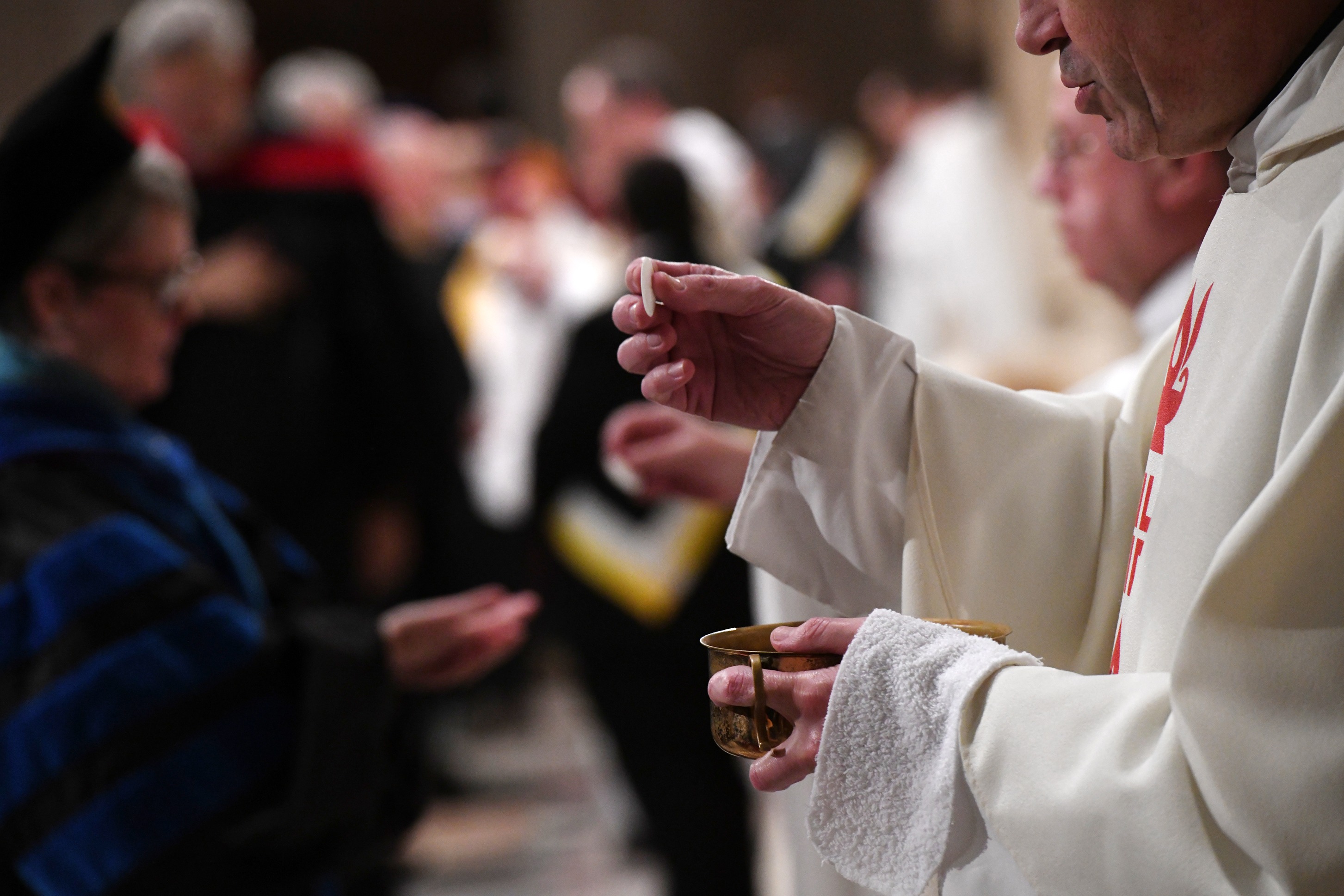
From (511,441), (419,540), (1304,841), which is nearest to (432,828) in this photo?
(419,540)

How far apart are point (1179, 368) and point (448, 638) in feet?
4.98

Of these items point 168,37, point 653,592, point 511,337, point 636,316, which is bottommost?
point 653,592

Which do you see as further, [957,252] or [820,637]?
[957,252]

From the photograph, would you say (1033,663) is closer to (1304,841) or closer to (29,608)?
(1304,841)

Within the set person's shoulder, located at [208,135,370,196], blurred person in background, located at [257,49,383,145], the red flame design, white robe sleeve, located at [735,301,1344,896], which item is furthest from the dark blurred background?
white robe sleeve, located at [735,301,1344,896]

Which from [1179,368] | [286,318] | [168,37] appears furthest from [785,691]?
[168,37]

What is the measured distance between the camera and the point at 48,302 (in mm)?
2469

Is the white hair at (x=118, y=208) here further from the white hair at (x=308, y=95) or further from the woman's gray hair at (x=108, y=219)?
the white hair at (x=308, y=95)

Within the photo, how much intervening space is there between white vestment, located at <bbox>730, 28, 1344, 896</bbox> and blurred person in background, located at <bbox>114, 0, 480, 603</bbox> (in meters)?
3.13

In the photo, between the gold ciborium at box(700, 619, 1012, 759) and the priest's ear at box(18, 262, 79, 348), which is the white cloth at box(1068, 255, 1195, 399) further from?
the priest's ear at box(18, 262, 79, 348)

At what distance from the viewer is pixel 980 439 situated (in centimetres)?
165

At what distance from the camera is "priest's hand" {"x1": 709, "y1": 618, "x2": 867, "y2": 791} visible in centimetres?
125

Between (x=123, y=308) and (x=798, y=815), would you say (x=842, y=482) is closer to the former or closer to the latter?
(x=798, y=815)

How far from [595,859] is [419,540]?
1309 millimetres
